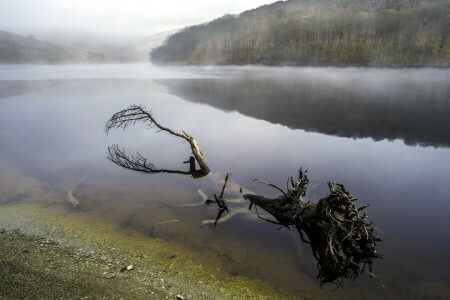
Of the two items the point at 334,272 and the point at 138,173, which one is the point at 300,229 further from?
the point at 138,173

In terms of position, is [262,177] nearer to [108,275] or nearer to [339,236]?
[339,236]

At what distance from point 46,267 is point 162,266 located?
330 centimetres

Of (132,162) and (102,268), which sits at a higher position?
(102,268)

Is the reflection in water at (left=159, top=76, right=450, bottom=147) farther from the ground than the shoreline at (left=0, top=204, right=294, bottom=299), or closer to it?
closer to it

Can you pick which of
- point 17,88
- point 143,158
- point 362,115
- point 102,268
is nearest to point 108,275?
point 102,268

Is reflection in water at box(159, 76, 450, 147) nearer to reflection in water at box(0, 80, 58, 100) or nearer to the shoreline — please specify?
the shoreline

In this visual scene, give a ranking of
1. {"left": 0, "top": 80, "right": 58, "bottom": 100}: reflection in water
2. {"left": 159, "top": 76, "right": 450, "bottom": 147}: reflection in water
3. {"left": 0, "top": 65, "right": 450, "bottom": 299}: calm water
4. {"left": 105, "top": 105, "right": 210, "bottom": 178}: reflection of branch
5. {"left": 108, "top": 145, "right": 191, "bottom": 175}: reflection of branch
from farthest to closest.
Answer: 1. {"left": 0, "top": 80, "right": 58, "bottom": 100}: reflection in water
2. {"left": 159, "top": 76, "right": 450, "bottom": 147}: reflection in water
3. {"left": 108, "top": 145, "right": 191, "bottom": 175}: reflection of branch
4. {"left": 105, "top": 105, "right": 210, "bottom": 178}: reflection of branch
5. {"left": 0, "top": 65, "right": 450, "bottom": 299}: calm water

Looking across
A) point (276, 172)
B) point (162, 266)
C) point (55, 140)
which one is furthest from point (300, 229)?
point (55, 140)

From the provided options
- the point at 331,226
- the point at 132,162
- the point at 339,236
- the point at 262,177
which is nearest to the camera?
the point at 339,236

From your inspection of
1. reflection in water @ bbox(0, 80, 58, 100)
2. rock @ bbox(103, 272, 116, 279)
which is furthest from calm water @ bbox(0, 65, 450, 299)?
reflection in water @ bbox(0, 80, 58, 100)

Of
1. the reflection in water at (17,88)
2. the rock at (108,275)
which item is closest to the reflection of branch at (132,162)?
the rock at (108,275)

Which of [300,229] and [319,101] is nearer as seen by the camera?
[300,229]

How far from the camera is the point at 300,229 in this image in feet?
39.3

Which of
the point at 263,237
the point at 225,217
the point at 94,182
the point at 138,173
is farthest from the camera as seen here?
the point at 138,173
